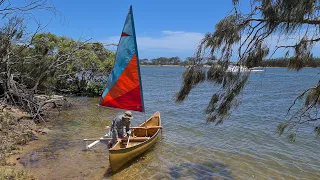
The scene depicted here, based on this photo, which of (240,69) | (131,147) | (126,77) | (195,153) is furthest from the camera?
(195,153)

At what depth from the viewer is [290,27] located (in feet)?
12.6

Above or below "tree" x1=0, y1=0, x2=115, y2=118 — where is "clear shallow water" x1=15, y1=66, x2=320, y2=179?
below

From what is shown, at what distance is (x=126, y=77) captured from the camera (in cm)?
946

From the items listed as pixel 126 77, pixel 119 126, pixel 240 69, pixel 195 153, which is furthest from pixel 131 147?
pixel 240 69

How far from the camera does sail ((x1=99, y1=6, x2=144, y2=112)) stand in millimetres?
9234

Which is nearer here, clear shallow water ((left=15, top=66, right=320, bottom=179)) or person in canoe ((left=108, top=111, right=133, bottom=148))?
clear shallow water ((left=15, top=66, right=320, bottom=179))

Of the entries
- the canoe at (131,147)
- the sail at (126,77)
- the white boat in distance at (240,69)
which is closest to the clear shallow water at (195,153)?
the white boat in distance at (240,69)

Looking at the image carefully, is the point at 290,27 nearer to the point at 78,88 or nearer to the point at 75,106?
the point at 75,106

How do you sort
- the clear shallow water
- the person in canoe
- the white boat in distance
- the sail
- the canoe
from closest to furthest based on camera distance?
the white boat in distance, the canoe, the clear shallow water, the person in canoe, the sail

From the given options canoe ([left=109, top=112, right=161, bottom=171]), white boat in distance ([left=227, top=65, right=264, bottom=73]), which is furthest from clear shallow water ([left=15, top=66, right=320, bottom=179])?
canoe ([left=109, top=112, right=161, bottom=171])

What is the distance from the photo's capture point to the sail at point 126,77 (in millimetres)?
9234

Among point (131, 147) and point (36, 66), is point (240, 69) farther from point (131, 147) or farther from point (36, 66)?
point (36, 66)

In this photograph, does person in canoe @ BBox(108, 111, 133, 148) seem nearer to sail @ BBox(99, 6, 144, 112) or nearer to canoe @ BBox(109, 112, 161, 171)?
canoe @ BBox(109, 112, 161, 171)

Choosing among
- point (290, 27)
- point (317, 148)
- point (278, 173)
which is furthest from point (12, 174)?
point (317, 148)
